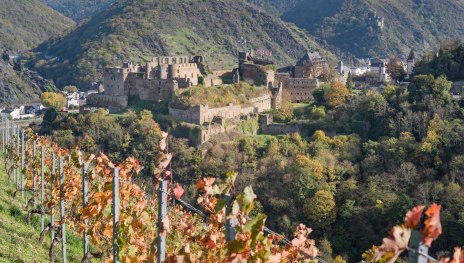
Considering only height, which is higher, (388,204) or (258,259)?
(258,259)

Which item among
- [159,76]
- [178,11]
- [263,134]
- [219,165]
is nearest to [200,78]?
[159,76]

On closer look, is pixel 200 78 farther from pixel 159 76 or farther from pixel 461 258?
pixel 461 258

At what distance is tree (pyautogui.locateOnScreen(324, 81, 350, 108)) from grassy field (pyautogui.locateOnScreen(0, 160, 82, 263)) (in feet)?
97.7

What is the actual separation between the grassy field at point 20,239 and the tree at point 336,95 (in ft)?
97.7

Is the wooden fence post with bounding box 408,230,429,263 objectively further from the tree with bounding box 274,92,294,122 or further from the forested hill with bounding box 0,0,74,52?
the forested hill with bounding box 0,0,74,52

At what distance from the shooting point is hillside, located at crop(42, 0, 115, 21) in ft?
582

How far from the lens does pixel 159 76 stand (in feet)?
137

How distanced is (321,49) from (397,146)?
79.8 metres

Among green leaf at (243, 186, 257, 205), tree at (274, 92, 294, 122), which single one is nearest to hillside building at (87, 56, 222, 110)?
tree at (274, 92, 294, 122)

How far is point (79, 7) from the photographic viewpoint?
7298 inches

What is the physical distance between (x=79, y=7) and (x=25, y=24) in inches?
2766

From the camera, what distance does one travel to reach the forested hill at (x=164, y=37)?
8106cm

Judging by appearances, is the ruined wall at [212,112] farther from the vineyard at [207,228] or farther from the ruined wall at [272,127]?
the vineyard at [207,228]

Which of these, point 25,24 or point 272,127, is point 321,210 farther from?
point 25,24
